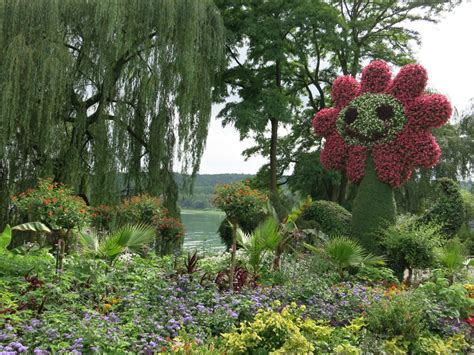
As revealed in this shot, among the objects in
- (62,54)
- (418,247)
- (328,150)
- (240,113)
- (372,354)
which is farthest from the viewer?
Result: (240,113)

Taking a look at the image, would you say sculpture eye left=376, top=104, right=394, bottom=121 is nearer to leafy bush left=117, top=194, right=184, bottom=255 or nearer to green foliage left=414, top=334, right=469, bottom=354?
leafy bush left=117, top=194, right=184, bottom=255

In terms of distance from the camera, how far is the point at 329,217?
12719 millimetres

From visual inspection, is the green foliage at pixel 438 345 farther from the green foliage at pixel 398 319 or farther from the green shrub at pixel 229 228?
the green shrub at pixel 229 228

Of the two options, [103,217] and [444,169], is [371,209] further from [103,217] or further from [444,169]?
[444,169]

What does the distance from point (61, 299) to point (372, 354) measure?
315cm

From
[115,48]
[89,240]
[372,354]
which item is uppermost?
[115,48]

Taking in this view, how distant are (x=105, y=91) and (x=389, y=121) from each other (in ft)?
25.3

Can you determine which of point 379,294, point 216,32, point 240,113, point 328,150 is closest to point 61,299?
point 379,294

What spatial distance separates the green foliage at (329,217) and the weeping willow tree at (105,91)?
374cm

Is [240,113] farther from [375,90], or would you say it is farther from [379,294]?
[379,294]

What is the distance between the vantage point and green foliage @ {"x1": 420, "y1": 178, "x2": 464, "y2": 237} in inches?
452

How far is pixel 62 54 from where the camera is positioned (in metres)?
11.2

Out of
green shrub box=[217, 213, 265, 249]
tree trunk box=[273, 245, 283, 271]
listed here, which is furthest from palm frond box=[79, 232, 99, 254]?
green shrub box=[217, 213, 265, 249]

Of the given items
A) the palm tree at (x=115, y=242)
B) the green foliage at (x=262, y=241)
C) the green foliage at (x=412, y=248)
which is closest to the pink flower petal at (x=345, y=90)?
the green foliage at (x=412, y=248)
